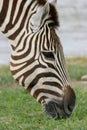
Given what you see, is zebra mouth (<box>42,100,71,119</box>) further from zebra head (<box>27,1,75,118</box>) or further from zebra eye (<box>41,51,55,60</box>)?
zebra eye (<box>41,51,55,60</box>)

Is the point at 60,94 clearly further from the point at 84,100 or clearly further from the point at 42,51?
the point at 84,100

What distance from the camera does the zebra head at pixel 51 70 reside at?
4969 mm

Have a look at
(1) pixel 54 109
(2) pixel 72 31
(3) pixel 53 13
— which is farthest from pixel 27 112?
(2) pixel 72 31

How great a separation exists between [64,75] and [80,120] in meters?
1.24

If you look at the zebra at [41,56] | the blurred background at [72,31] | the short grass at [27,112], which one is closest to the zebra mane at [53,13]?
the zebra at [41,56]

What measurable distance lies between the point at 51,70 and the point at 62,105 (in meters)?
0.29

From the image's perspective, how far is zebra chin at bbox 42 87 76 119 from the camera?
4984 mm

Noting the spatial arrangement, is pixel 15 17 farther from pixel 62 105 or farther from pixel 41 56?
pixel 62 105

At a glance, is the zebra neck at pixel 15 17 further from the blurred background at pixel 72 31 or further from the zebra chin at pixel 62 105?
the blurred background at pixel 72 31

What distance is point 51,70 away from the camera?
16.5 feet

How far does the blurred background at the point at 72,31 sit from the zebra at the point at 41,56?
4.93 meters

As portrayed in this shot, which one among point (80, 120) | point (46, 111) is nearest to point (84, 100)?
point (80, 120)

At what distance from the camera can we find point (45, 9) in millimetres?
4941

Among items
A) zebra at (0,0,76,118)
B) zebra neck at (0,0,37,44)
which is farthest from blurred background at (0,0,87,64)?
zebra at (0,0,76,118)
